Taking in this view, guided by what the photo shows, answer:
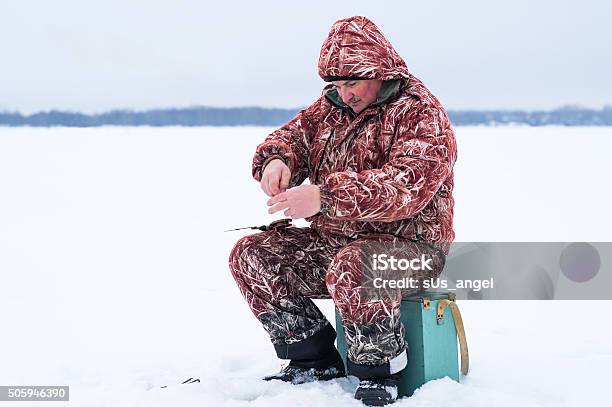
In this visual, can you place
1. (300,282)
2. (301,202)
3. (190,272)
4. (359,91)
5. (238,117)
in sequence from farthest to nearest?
1. (238,117)
2. (190,272)
3. (300,282)
4. (359,91)
5. (301,202)

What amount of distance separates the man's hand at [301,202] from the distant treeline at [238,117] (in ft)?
26.5

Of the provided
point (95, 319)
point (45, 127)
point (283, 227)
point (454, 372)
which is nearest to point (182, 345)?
point (95, 319)

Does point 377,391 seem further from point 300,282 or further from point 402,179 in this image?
point 402,179

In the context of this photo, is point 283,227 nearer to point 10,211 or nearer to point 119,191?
point 10,211

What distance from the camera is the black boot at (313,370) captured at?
2113 millimetres

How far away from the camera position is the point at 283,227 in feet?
7.31

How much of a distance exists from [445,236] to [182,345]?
1.12 m

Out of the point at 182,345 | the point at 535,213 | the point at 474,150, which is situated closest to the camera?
the point at 182,345

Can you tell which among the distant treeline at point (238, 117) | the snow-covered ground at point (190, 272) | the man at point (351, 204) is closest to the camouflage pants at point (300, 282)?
the man at point (351, 204)

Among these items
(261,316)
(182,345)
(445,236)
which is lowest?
(182,345)

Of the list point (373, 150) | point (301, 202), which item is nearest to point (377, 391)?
point (301, 202)

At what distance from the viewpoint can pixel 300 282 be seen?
7.04 ft

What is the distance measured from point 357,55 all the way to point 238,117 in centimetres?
829

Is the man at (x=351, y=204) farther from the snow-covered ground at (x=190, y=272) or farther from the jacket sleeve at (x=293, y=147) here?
the snow-covered ground at (x=190, y=272)
